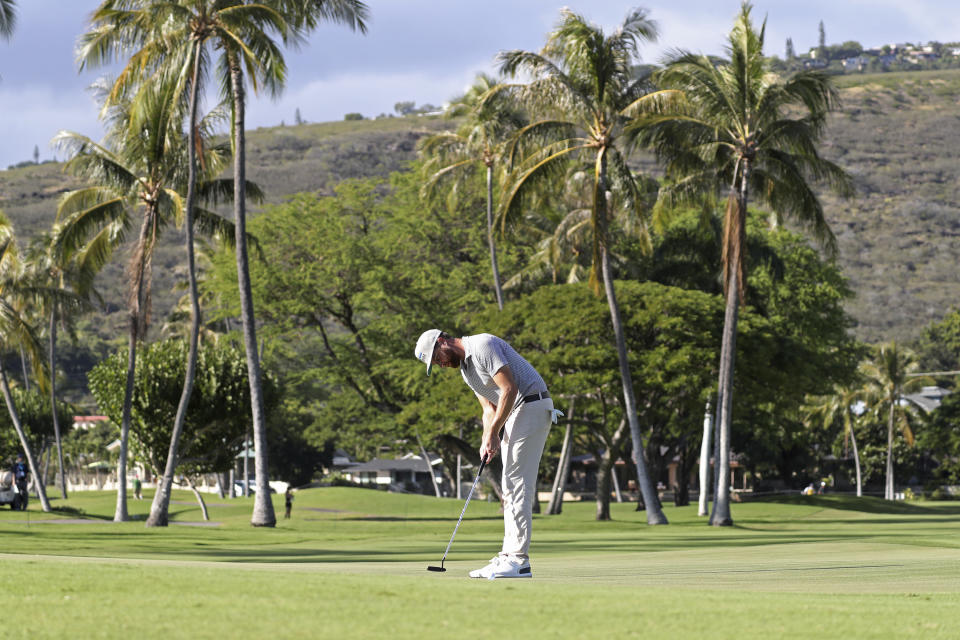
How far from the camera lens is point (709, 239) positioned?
48.4m

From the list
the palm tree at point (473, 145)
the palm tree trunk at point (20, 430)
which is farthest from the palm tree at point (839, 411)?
the palm tree trunk at point (20, 430)

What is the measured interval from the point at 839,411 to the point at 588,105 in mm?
63277

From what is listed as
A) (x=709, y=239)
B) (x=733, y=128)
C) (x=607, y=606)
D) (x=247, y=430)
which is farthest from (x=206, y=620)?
(x=709, y=239)

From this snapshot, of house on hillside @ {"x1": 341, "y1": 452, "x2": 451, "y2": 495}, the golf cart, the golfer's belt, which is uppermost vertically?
the golfer's belt

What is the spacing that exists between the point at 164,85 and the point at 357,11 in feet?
19.2

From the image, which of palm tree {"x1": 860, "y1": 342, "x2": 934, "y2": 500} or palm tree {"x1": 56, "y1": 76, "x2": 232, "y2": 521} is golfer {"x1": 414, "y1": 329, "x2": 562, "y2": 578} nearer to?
palm tree {"x1": 56, "y1": 76, "x2": 232, "y2": 521}

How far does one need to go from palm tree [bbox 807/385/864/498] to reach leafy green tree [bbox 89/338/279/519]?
179ft

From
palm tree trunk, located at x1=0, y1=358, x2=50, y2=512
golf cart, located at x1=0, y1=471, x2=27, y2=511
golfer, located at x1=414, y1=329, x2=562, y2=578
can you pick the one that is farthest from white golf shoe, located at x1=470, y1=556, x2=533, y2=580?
palm tree trunk, located at x1=0, y1=358, x2=50, y2=512

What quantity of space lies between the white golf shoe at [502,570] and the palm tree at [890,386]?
79449 millimetres

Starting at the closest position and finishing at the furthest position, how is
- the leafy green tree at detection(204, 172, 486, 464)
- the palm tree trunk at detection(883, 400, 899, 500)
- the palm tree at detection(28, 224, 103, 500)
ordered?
the palm tree at detection(28, 224, 103, 500), the leafy green tree at detection(204, 172, 486, 464), the palm tree trunk at detection(883, 400, 899, 500)

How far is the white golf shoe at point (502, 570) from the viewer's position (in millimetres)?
9008

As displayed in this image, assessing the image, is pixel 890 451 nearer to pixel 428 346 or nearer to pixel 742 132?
pixel 742 132

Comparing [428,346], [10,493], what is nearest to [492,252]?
[10,493]

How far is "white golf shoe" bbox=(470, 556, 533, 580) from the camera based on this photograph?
9008 millimetres
